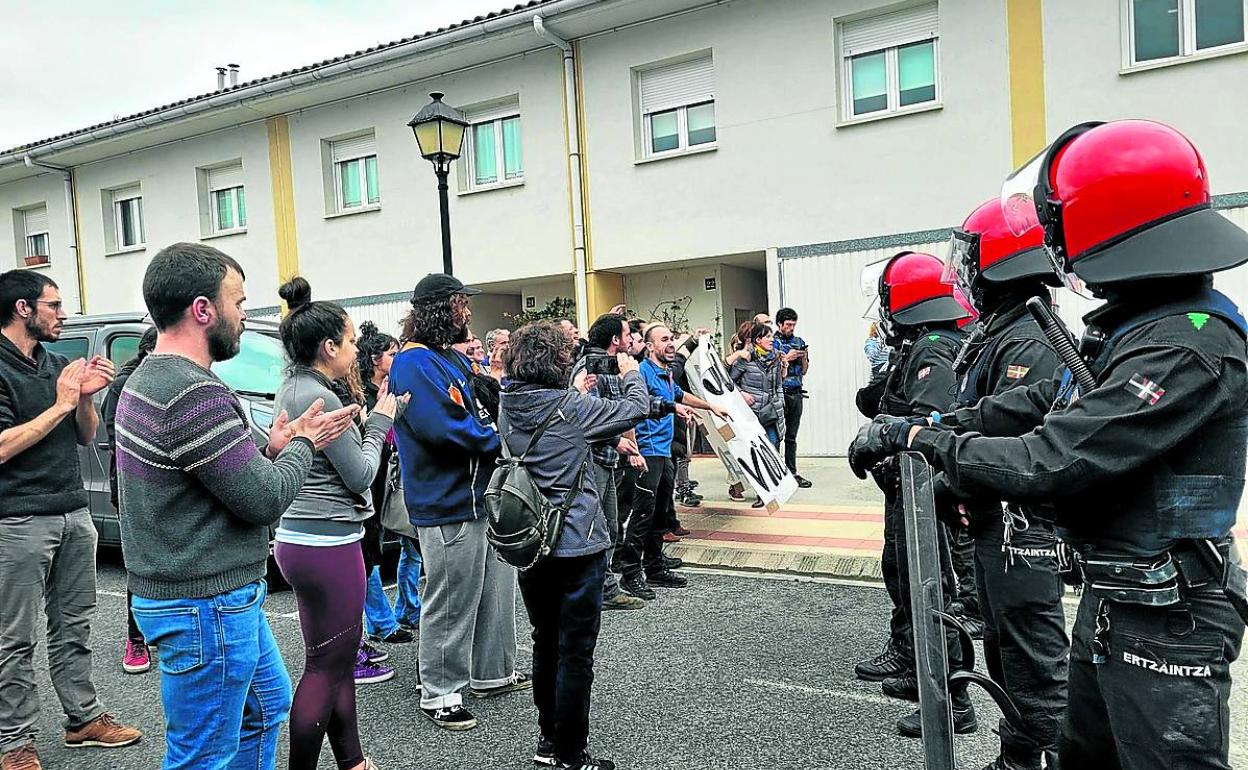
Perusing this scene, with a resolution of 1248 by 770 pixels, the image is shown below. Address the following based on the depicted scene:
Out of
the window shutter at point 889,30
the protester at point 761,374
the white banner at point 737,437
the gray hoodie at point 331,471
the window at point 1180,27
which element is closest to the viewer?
the gray hoodie at point 331,471

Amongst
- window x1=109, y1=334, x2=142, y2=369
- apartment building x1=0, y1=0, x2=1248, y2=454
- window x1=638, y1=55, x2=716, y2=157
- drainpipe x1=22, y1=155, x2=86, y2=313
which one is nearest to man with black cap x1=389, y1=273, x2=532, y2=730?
window x1=109, y1=334, x2=142, y2=369

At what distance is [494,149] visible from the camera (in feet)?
42.7

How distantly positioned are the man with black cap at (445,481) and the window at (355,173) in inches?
428

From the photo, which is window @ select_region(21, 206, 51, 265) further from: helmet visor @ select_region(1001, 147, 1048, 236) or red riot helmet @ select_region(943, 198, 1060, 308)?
helmet visor @ select_region(1001, 147, 1048, 236)

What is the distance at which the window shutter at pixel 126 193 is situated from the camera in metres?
16.7

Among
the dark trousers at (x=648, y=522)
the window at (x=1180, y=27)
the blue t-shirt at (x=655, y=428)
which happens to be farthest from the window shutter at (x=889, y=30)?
the dark trousers at (x=648, y=522)

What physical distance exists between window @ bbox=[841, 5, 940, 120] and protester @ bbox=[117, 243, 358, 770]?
949 centimetres

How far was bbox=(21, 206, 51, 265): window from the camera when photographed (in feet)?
60.1

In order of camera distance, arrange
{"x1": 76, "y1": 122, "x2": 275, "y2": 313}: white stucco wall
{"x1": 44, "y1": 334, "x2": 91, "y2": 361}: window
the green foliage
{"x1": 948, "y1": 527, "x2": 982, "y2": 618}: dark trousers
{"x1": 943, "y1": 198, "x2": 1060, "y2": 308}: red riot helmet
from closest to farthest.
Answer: {"x1": 943, "y1": 198, "x2": 1060, "y2": 308}: red riot helmet
{"x1": 948, "y1": 527, "x2": 982, "y2": 618}: dark trousers
{"x1": 44, "y1": 334, "x2": 91, "y2": 361}: window
the green foliage
{"x1": 76, "y1": 122, "x2": 275, "y2": 313}: white stucco wall

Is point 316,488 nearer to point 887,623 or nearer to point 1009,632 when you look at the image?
point 1009,632

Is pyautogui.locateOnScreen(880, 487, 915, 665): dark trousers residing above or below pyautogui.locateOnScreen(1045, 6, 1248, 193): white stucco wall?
below

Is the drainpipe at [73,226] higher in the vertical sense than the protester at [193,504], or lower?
higher

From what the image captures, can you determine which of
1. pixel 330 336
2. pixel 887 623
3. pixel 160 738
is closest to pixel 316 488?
pixel 330 336

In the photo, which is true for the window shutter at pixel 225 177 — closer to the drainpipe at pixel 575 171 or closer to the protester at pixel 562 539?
the drainpipe at pixel 575 171
